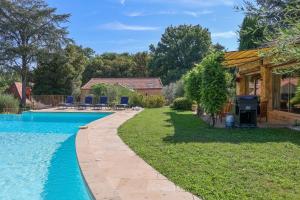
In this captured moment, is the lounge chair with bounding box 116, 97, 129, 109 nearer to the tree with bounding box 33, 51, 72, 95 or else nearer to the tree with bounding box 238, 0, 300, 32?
the tree with bounding box 33, 51, 72, 95

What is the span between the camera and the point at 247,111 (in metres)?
12.8

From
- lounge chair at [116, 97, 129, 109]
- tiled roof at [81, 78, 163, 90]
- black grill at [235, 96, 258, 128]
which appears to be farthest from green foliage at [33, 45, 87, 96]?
black grill at [235, 96, 258, 128]

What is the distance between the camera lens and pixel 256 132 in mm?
11312

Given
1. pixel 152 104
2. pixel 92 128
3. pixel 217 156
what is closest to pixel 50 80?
pixel 152 104

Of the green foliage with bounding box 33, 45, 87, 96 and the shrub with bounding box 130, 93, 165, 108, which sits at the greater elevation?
the green foliage with bounding box 33, 45, 87, 96

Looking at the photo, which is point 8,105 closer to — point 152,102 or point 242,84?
point 152,102

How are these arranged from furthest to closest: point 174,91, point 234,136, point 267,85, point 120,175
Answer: point 174,91 < point 267,85 < point 234,136 < point 120,175

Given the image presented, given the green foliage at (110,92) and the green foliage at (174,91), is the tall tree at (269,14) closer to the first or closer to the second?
the green foliage at (110,92)

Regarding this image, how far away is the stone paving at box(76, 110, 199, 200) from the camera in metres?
5.09

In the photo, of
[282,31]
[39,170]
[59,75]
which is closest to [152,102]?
[59,75]

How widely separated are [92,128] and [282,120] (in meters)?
7.42

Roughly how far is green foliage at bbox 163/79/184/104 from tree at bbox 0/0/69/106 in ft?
40.8

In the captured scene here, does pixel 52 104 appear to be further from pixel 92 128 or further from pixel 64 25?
pixel 92 128

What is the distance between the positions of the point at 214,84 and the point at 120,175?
7.31 metres
